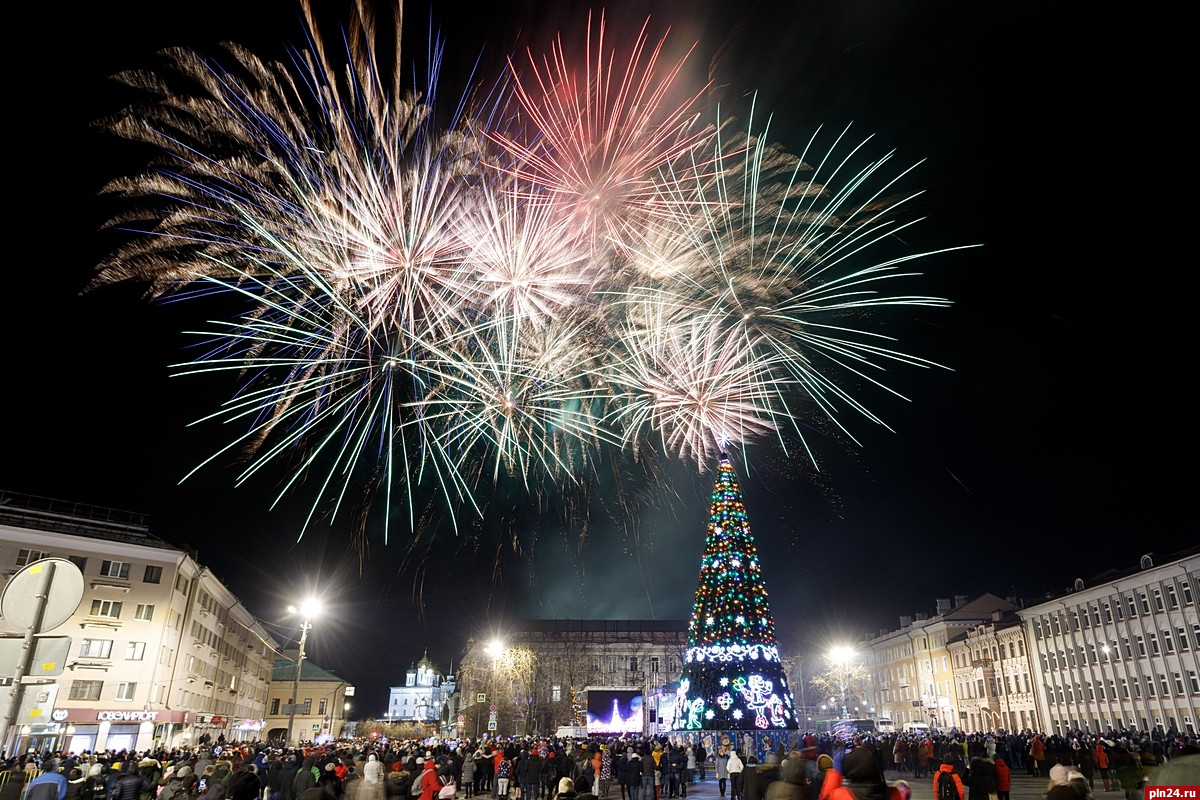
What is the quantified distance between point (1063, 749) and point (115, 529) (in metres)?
47.0

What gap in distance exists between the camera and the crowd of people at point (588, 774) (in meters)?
6.84

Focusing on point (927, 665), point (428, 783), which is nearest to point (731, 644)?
point (428, 783)

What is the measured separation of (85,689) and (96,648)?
195 centimetres

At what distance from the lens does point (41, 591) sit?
5.86 meters

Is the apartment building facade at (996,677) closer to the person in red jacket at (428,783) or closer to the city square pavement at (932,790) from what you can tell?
the city square pavement at (932,790)

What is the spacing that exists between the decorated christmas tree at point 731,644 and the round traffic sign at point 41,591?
94.7 ft

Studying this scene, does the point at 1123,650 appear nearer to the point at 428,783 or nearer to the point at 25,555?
the point at 428,783

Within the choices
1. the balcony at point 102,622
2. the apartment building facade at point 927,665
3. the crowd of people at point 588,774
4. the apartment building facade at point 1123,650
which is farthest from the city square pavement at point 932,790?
the apartment building facade at point 927,665

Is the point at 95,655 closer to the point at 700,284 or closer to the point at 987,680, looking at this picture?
the point at 700,284

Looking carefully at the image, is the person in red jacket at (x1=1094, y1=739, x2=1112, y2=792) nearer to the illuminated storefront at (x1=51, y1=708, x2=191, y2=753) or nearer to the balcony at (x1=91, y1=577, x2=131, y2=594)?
the illuminated storefront at (x1=51, y1=708, x2=191, y2=753)

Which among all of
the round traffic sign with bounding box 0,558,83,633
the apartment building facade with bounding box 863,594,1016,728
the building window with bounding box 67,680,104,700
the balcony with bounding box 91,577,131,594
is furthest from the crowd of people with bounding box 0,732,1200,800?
the apartment building facade with bounding box 863,594,1016,728

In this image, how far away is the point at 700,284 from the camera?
18.5 metres

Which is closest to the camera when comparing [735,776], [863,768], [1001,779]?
[863,768]

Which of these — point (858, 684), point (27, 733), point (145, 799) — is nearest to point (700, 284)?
point (145, 799)
